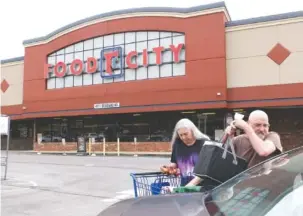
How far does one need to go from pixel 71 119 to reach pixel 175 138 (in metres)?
33.1

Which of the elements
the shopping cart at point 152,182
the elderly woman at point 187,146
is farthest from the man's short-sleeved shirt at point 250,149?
the shopping cart at point 152,182

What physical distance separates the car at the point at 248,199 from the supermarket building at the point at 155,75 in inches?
942

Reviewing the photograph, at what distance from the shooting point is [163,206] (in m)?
2.43

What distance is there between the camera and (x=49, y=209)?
7926 millimetres

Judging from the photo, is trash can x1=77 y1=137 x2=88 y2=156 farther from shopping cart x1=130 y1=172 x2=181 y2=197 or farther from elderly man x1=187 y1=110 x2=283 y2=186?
elderly man x1=187 y1=110 x2=283 y2=186

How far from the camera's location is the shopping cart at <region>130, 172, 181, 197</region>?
3986mm

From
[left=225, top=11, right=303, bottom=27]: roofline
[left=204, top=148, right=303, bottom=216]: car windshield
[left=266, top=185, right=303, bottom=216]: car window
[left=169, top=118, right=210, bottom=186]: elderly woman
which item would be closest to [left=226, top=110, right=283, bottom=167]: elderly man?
[left=204, top=148, right=303, bottom=216]: car windshield

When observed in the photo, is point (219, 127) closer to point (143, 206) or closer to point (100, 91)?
point (100, 91)

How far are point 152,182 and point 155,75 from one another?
25.7m

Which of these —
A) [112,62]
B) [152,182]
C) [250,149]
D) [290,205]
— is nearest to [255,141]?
[250,149]

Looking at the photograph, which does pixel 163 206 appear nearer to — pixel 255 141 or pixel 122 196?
pixel 255 141

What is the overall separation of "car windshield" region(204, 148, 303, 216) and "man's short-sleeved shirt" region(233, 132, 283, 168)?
71 centimetres

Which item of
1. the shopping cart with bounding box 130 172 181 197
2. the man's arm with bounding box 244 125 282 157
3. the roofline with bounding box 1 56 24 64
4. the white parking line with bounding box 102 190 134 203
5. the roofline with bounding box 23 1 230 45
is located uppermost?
the roofline with bounding box 23 1 230 45

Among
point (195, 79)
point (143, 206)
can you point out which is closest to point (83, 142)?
point (195, 79)
